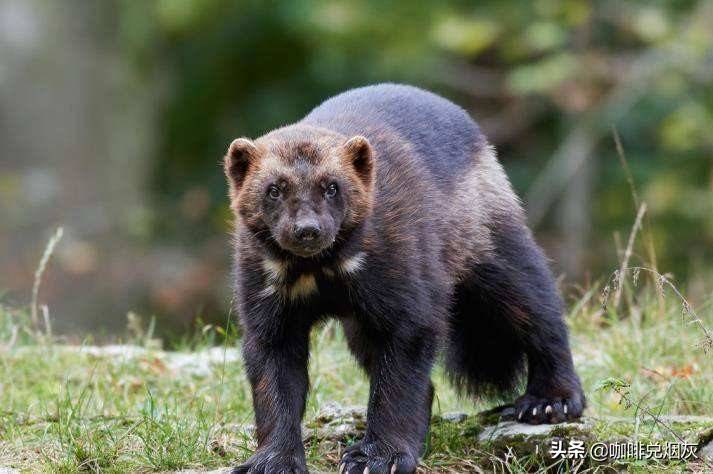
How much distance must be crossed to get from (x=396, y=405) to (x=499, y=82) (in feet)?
36.7

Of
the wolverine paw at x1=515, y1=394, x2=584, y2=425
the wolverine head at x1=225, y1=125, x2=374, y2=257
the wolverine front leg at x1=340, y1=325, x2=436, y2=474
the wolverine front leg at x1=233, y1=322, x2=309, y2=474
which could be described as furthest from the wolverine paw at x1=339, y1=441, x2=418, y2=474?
the wolverine paw at x1=515, y1=394, x2=584, y2=425

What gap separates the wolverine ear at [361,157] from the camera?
530cm

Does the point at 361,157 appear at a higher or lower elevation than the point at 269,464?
higher

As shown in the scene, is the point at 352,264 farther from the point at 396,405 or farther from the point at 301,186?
the point at 396,405

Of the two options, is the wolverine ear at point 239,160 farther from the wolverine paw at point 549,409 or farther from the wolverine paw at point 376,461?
→ the wolverine paw at point 549,409

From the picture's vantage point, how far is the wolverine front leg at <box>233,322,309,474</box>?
5.16 metres

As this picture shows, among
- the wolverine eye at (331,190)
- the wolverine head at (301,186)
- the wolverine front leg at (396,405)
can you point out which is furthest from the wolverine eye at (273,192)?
the wolverine front leg at (396,405)

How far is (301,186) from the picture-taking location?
Answer: 5.15 m

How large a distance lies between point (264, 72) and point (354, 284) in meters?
12.8

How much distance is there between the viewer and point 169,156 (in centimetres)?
1816

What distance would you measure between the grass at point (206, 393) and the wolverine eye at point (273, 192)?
1.07 metres

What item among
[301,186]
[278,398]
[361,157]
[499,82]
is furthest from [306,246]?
[499,82]

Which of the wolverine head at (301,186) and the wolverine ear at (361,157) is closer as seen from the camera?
the wolverine head at (301,186)

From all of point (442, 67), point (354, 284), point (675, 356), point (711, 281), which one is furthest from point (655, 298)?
point (442, 67)
